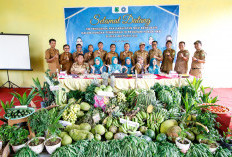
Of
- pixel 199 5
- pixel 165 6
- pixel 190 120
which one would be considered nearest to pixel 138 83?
pixel 190 120

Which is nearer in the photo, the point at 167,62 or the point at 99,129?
the point at 99,129

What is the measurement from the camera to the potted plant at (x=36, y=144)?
6.28ft

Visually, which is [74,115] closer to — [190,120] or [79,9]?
[190,120]

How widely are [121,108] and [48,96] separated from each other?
1475 mm

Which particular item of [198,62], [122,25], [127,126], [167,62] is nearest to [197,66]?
[198,62]

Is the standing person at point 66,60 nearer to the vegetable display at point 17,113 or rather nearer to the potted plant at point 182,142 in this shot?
the vegetable display at point 17,113

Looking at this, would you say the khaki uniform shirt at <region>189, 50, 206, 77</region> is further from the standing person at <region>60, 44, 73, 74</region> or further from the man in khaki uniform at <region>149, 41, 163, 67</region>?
the standing person at <region>60, 44, 73, 74</region>

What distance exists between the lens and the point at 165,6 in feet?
19.3

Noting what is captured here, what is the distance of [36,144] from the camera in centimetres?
195

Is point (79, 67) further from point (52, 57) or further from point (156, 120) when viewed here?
point (156, 120)

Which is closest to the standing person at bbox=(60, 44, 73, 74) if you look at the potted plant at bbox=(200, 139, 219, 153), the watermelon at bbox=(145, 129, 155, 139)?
the watermelon at bbox=(145, 129, 155, 139)

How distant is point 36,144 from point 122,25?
16.9 ft

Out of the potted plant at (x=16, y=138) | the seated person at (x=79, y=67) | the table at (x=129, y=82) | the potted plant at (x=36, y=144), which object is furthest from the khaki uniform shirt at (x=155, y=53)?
the potted plant at (x=16, y=138)

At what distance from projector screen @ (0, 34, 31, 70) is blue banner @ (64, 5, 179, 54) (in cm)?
159
